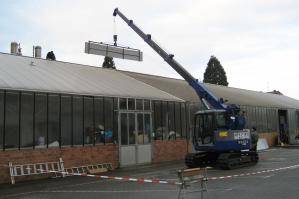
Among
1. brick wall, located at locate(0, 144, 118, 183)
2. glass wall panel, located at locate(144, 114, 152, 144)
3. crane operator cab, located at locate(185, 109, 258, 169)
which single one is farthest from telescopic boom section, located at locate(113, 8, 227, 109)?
brick wall, located at locate(0, 144, 118, 183)

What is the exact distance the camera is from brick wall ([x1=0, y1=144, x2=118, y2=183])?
59.8 feet

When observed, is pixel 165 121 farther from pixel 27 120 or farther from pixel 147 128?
pixel 27 120

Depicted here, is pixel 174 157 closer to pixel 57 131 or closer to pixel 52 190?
pixel 57 131

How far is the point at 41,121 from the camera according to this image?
20031mm

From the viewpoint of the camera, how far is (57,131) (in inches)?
813

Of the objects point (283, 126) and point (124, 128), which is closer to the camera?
point (124, 128)

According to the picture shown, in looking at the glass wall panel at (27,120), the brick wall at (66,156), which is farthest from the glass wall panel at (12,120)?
the brick wall at (66,156)

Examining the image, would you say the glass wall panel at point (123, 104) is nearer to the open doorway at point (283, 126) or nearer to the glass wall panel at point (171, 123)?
the glass wall panel at point (171, 123)

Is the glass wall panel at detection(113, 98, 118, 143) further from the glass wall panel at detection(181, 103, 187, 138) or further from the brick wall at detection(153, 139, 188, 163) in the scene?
the glass wall panel at detection(181, 103, 187, 138)

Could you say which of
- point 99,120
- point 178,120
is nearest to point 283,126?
point 178,120

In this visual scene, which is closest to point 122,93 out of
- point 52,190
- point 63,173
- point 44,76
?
point 44,76

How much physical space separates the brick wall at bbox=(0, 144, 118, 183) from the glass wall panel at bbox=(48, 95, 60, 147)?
410mm

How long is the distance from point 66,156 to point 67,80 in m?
3.84

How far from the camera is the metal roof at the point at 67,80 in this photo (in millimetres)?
19625
